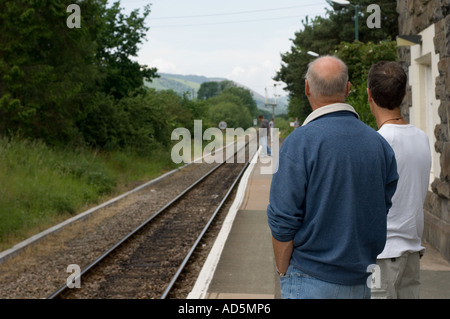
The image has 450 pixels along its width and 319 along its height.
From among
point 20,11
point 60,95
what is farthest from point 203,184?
point 20,11

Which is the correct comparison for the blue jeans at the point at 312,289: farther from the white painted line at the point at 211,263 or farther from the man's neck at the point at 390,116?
the white painted line at the point at 211,263

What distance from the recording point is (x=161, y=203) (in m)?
16.2

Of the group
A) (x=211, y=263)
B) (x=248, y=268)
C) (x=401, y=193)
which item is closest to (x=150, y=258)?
(x=211, y=263)

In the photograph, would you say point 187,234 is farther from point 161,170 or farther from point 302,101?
point 302,101

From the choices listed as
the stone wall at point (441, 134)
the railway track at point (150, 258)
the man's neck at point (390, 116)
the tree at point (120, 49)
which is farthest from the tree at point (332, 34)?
the man's neck at point (390, 116)

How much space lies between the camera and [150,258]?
974 cm

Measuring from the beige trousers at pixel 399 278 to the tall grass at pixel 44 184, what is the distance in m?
8.19

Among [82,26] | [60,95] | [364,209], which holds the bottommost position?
[364,209]

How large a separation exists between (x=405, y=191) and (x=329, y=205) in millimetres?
881

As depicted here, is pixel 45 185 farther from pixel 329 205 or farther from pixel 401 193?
pixel 329 205

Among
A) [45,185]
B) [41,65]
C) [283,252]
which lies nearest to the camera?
[283,252]

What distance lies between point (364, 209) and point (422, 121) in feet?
24.2

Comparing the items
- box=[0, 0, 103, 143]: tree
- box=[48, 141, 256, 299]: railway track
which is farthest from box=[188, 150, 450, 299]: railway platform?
box=[0, 0, 103, 143]: tree

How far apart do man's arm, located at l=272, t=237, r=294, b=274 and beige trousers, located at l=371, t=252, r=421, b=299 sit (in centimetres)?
77
